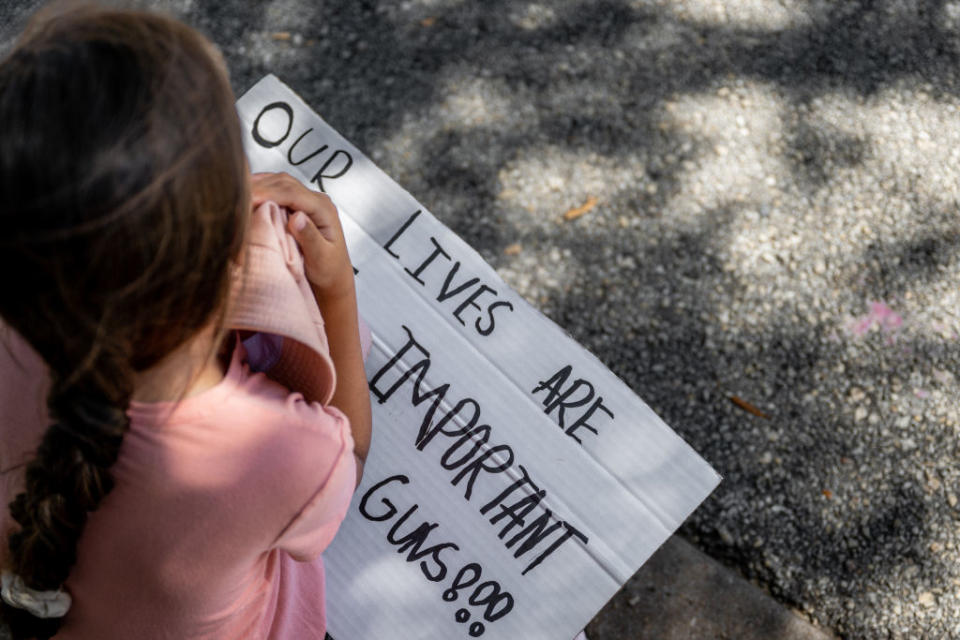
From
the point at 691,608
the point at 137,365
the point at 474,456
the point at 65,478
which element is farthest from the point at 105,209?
the point at 691,608

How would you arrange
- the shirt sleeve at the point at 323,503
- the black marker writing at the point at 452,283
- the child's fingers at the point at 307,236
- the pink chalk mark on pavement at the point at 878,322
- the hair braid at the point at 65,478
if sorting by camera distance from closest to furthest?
the hair braid at the point at 65,478
the shirt sleeve at the point at 323,503
the child's fingers at the point at 307,236
the black marker writing at the point at 452,283
the pink chalk mark on pavement at the point at 878,322

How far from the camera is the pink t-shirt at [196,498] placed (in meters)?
0.75

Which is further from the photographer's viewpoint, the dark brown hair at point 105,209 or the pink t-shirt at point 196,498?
the pink t-shirt at point 196,498

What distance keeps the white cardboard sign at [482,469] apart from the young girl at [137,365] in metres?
0.29

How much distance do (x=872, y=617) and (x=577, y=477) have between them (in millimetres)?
626

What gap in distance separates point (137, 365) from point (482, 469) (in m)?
0.70

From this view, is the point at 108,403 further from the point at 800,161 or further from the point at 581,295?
the point at 800,161

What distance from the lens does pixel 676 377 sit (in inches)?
61.7

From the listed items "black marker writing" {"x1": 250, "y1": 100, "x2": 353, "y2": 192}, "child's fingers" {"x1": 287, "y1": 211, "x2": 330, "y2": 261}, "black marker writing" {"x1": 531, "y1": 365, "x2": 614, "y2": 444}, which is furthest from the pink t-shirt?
"black marker writing" {"x1": 250, "y1": 100, "x2": 353, "y2": 192}

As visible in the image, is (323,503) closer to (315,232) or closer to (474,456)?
(315,232)

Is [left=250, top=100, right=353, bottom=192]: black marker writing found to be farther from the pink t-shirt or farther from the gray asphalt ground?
the pink t-shirt

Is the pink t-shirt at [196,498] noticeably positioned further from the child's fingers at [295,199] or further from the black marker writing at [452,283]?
the black marker writing at [452,283]

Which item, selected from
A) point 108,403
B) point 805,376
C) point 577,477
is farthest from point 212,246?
point 805,376

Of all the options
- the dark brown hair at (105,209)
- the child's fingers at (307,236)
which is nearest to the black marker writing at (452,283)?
the child's fingers at (307,236)
